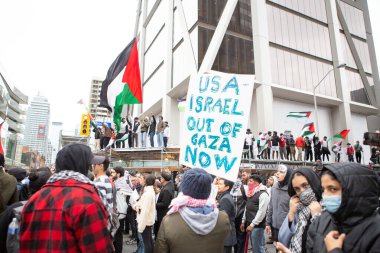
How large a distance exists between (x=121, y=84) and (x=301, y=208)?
6.59 m

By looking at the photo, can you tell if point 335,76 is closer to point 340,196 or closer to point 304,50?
point 304,50

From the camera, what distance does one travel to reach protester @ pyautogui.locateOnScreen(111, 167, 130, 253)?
522 cm

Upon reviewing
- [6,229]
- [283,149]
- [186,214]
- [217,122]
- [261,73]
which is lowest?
[6,229]

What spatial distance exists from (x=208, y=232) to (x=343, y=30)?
115 ft

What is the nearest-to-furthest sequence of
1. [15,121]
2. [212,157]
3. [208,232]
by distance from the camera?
[208,232] < [212,157] < [15,121]

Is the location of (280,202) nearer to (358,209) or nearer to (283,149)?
(358,209)

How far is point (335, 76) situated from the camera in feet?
94.2

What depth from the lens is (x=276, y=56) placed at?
25141mm

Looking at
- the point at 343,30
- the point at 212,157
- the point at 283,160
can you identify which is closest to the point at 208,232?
the point at 212,157

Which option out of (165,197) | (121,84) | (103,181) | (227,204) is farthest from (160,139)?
(103,181)

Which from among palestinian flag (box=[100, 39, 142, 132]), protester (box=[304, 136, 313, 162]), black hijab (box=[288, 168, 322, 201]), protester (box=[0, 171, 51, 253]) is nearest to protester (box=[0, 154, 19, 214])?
protester (box=[0, 171, 51, 253])

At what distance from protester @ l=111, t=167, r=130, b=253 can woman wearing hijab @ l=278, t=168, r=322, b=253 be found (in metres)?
3.38

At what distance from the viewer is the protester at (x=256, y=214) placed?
520 centimetres

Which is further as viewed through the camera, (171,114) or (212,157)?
(171,114)
